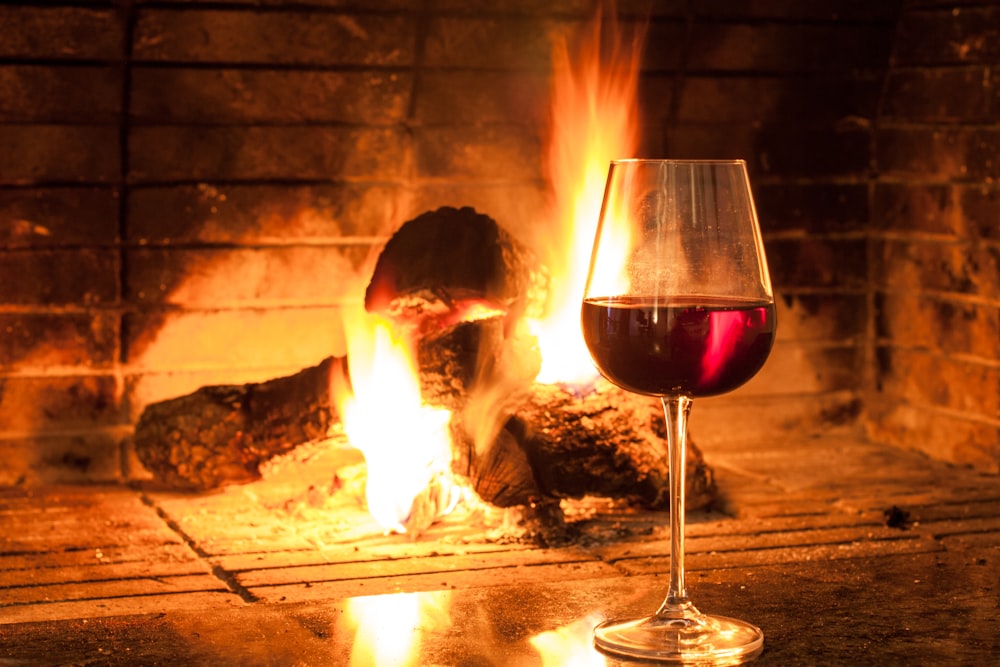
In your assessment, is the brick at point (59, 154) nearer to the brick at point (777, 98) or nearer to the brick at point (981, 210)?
the brick at point (777, 98)

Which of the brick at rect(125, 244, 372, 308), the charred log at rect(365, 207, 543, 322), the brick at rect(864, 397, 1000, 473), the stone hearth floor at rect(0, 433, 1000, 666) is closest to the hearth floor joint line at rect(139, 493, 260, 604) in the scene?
the stone hearth floor at rect(0, 433, 1000, 666)

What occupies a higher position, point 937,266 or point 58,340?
point 937,266

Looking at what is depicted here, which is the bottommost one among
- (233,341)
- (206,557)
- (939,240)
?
(206,557)

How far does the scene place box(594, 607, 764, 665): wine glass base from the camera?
1800 millimetres

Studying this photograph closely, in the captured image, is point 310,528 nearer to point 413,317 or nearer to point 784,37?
point 413,317

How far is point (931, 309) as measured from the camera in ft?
13.4

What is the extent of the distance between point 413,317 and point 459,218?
0.84 ft

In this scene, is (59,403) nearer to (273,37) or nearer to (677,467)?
(273,37)

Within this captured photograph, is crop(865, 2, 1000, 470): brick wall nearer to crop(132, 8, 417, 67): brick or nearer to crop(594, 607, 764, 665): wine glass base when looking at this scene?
crop(132, 8, 417, 67): brick

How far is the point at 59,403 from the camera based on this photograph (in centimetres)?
366

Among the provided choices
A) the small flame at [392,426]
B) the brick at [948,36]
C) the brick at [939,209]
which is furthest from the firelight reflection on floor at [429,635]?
the brick at [948,36]

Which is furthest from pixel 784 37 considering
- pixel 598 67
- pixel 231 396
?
pixel 231 396

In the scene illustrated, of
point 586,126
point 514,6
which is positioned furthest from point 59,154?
point 586,126

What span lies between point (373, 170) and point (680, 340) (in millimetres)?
2239
